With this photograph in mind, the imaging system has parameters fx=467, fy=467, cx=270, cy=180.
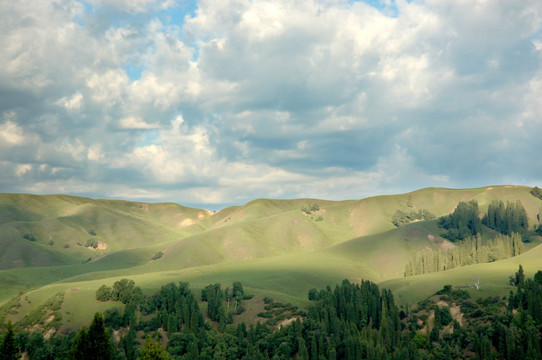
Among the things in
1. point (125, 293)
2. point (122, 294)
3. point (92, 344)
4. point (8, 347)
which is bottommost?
point (122, 294)

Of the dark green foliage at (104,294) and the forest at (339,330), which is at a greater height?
the dark green foliage at (104,294)

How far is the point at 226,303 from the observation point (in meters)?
198

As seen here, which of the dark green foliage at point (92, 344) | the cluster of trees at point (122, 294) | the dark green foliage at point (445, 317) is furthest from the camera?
the cluster of trees at point (122, 294)

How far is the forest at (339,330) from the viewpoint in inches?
5605

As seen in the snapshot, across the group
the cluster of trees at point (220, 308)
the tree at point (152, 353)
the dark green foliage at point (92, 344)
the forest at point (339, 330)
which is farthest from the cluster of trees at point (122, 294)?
the dark green foliage at point (92, 344)

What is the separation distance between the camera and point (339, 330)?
15862cm

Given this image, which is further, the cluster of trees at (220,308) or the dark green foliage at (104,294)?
the dark green foliage at (104,294)

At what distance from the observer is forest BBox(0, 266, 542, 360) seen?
14238 centimetres

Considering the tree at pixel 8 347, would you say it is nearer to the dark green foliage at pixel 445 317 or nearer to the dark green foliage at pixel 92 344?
the dark green foliage at pixel 92 344

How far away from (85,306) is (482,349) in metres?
144

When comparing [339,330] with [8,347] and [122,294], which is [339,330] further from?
[8,347]

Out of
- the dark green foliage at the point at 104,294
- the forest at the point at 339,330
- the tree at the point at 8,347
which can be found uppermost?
the tree at the point at 8,347

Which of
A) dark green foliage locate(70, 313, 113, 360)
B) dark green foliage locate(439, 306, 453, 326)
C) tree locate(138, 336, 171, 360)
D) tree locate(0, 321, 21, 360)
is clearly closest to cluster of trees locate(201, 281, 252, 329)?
dark green foliage locate(439, 306, 453, 326)

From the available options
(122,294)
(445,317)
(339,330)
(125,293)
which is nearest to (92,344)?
(339,330)
